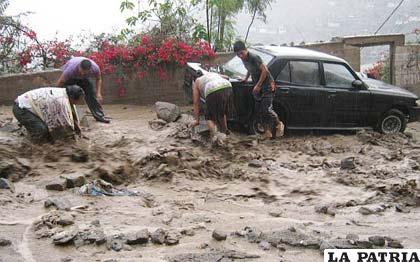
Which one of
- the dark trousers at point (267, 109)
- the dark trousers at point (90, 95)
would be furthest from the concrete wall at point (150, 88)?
the dark trousers at point (267, 109)

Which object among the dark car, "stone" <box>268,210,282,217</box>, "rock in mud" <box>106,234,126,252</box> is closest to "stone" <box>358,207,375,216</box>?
"stone" <box>268,210,282,217</box>

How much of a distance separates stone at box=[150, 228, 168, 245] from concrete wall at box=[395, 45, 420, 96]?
10.7 m

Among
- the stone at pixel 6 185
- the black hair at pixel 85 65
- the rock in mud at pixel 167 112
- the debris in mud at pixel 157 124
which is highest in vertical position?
the black hair at pixel 85 65

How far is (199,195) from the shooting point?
6.45m

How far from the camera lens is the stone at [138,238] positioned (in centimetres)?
456

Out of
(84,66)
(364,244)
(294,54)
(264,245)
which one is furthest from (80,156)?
(364,244)

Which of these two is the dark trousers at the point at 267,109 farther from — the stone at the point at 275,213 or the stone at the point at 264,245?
the stone at the point at 264,245

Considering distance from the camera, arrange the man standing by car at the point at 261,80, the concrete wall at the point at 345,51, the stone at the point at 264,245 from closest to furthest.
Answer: the stone at the point at 264,245 → the man standing by car at the point at 261,80 → the concrete wall at the point at 345,51

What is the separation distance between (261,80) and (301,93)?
98 centimetres

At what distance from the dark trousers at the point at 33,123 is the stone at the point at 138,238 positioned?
2.91 metres

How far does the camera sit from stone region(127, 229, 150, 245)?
4562mm

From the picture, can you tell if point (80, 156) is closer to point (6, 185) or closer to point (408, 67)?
point (6, 185)

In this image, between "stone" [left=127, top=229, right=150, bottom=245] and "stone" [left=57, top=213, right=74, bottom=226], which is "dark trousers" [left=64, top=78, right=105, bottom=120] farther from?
"stone" [left=127, top=229, right=150, bottom=245]

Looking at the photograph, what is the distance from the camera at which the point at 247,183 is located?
6.99 metres
